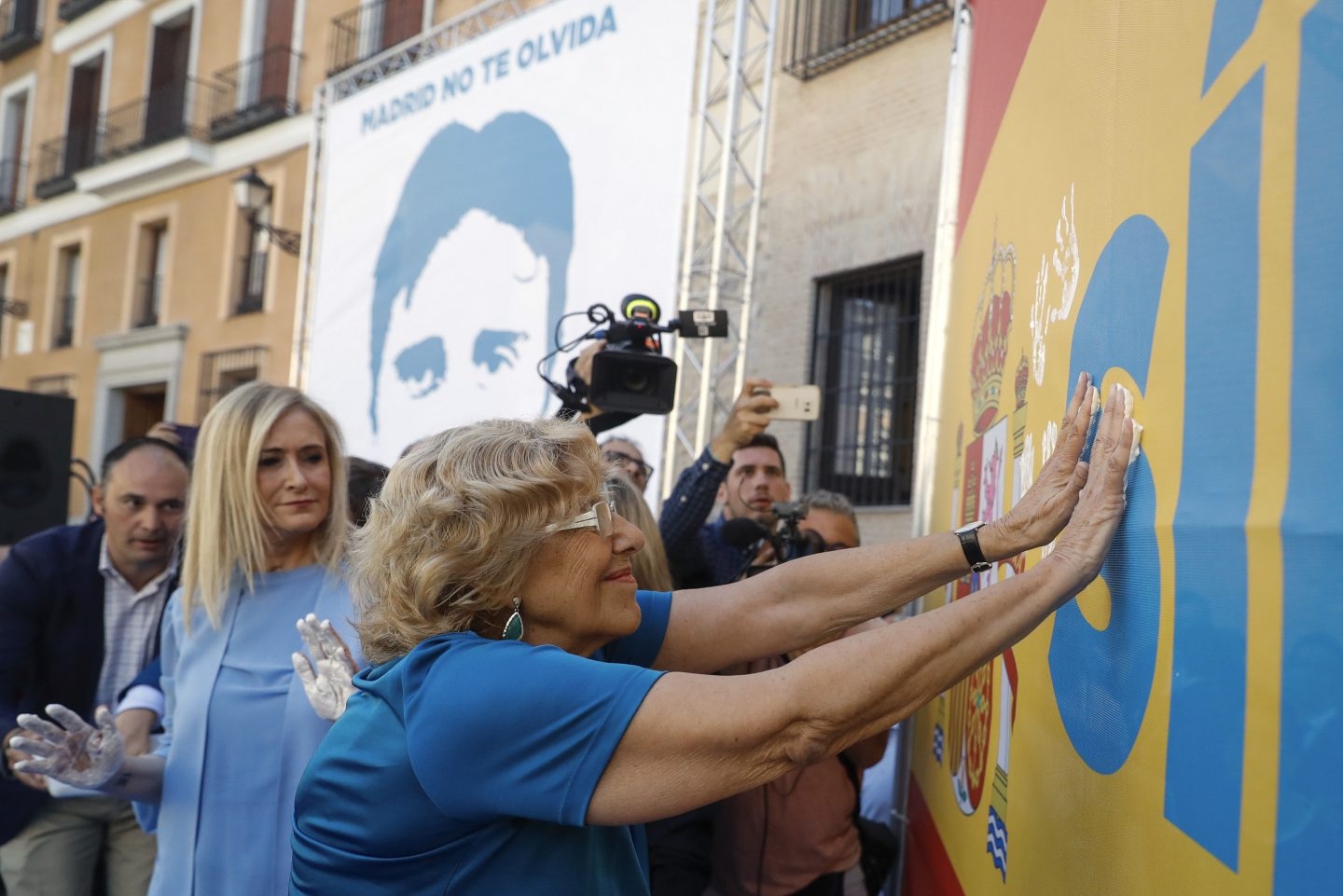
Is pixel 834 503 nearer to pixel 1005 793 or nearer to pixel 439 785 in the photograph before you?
pixel 1005 793

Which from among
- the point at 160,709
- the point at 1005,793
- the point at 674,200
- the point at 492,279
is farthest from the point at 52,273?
the point at 1005,793

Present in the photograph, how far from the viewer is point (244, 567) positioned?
9.19 ft

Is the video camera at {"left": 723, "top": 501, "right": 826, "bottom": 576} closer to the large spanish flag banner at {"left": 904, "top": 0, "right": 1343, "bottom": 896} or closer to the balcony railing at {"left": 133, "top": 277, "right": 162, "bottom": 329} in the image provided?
the large spanish flag banner at {"left": 904, "top": 0, "right": 1343, "bottom": 896}

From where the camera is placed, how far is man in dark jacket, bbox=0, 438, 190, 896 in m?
3.40

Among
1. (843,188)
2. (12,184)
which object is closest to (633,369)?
(843,188)

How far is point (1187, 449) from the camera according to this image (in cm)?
129

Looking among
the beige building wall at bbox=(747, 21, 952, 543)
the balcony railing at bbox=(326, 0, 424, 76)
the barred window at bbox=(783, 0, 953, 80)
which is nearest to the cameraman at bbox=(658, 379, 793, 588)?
the beige building wall at bbox=(747, 21, 952, 543)

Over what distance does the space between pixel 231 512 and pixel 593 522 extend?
1.31 m

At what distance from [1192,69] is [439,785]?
1.13 meters

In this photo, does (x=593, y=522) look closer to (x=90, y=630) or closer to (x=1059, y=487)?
(x=1059, y=487)

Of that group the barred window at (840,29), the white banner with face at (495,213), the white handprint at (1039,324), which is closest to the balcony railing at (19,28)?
the white banner with face at (495,213)

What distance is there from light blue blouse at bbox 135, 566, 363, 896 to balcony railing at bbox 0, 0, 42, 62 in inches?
820

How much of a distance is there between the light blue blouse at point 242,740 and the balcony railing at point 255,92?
43.6 feet

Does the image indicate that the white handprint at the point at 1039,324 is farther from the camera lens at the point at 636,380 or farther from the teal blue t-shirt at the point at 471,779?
the camera lens at the point at 636,380
